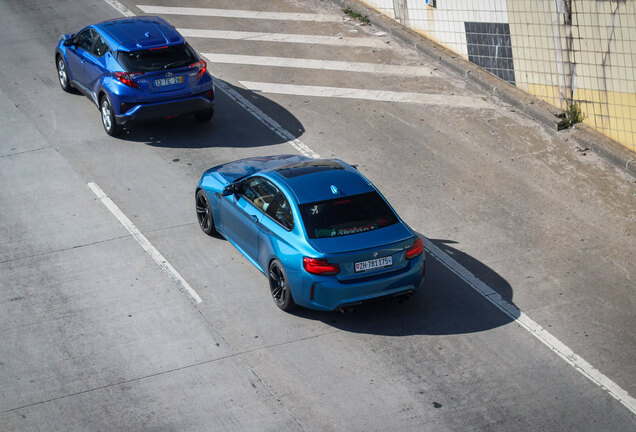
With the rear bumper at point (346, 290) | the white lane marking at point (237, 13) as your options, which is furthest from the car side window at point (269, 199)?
the white lane marking at point (237, 13)

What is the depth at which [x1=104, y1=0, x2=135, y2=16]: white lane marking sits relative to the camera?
21.0m

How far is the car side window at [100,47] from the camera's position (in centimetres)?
1504

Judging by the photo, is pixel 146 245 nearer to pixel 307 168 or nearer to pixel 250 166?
pixel 250 166

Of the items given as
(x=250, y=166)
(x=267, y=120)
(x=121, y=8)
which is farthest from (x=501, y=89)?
(x=121, y=8)

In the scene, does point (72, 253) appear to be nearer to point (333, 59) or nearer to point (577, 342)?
point (577, 342)

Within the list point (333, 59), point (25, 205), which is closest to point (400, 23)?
point (333, 59)

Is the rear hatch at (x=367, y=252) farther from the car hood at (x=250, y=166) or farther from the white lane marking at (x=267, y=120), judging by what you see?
the white lane marking at (x=267, y=120)

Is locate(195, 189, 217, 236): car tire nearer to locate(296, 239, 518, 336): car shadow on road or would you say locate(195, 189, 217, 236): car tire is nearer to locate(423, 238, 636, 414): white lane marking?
locate(296, 239, 518, 336): car shadow on road

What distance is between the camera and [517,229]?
1248 cm

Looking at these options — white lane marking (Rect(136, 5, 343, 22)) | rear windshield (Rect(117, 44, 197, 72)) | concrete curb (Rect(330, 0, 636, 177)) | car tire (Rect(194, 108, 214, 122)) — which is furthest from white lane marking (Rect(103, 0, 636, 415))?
white lane marking (Rect(136, 5, 343, 22))

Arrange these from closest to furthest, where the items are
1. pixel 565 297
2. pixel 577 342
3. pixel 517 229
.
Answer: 1. pixel 577 342
2. pixel 565 297
3. pixel 517 229

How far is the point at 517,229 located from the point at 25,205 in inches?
280

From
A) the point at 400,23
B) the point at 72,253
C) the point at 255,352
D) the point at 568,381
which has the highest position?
the point at 400,23

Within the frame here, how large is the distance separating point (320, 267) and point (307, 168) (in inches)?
70.8
